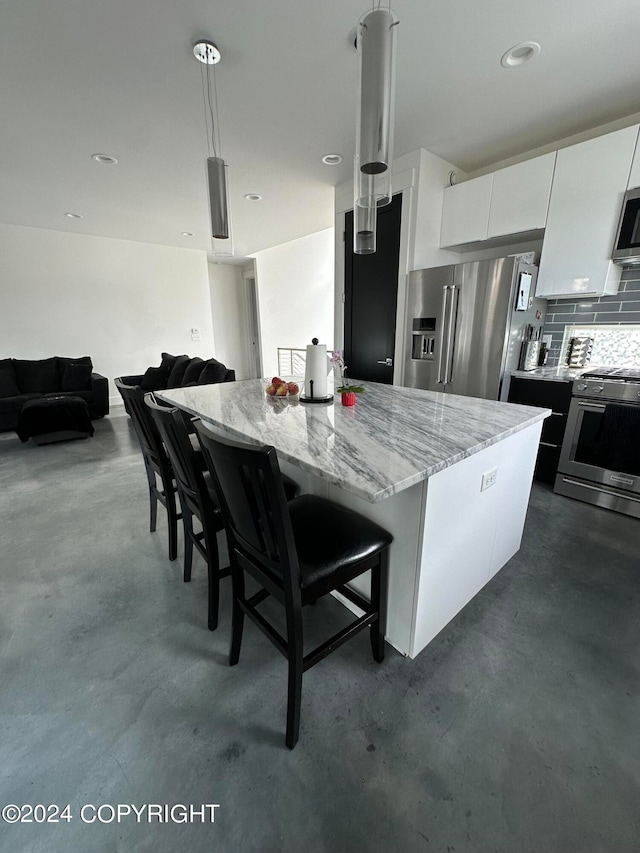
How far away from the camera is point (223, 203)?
2076 millimetres

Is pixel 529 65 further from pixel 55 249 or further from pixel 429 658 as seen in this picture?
pixel 55 249

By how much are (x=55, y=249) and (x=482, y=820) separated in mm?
7133

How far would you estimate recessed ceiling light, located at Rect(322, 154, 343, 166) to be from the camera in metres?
3.08

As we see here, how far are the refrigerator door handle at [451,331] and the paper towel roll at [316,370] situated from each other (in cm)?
170

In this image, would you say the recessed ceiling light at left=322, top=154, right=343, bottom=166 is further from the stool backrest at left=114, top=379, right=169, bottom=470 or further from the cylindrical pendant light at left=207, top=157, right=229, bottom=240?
the stool backrest at left=114, top=379, right=169, bottom=470

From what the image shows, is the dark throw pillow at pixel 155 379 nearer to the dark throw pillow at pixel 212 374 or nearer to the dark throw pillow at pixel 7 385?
the dark throw pillow at pixel 212 374

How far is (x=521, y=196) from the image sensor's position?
2.80 m

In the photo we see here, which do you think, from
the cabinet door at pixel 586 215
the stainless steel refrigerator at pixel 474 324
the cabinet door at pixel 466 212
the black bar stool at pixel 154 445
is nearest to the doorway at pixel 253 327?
the cabinet door at pixel 466 212

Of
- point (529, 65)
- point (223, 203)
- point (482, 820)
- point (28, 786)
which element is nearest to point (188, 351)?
point (223, 203)

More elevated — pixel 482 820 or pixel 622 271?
pixel 622 271

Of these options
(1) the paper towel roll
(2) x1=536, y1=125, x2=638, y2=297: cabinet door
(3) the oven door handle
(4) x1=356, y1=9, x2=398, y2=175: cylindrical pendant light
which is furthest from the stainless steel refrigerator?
(4) x1=356, y1=9, x2=398, y2=175: cylindrical pendant light

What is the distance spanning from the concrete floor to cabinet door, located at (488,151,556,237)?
2560 mm

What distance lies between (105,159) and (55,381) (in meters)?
3.07

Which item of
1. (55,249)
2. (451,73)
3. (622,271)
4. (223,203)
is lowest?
(622,271)
